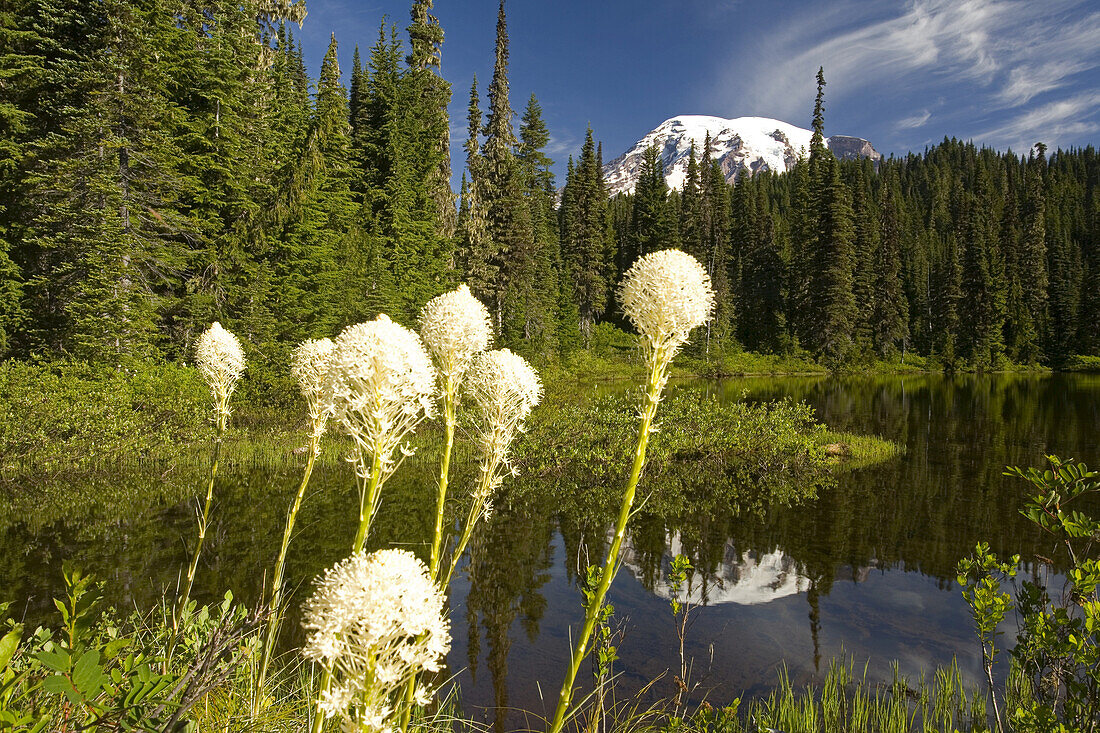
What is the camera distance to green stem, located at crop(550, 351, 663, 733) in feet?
6.68

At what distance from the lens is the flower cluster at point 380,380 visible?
7.32 ft

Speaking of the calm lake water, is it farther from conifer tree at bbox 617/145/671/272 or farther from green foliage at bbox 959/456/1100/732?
conifer tree at bbox 617/145/671/272

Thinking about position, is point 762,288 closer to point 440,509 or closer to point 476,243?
point 476,243

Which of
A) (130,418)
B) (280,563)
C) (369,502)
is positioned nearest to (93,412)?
(130,418)

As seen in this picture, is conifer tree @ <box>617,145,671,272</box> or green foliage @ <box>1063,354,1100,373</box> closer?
green foliage @ <box>1063,354,1100,373</box>

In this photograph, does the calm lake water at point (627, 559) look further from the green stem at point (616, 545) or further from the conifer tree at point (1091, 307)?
the conifer tree at point (1091, 307)

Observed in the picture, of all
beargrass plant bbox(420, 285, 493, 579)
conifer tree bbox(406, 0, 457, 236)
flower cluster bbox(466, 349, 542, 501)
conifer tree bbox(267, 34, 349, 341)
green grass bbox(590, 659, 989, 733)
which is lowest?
green grass bbox(590, 659, 989, 733)

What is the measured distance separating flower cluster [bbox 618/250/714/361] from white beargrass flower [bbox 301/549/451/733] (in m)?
1.48

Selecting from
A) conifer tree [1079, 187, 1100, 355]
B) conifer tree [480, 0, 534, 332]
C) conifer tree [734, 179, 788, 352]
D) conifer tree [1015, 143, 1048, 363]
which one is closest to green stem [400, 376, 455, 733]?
conifer tree [480, 0, 534, 332]

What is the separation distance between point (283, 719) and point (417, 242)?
36.8m

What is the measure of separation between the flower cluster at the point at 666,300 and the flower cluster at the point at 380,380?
3.34 ft

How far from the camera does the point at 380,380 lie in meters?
2.27

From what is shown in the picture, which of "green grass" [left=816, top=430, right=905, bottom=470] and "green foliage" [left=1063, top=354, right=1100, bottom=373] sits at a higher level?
"green foliage" [left=1063, top=354, right=1100, bottom=373]

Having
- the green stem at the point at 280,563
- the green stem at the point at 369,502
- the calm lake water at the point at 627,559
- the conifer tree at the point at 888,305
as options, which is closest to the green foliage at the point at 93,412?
the calm lake water at the point at 627,559
